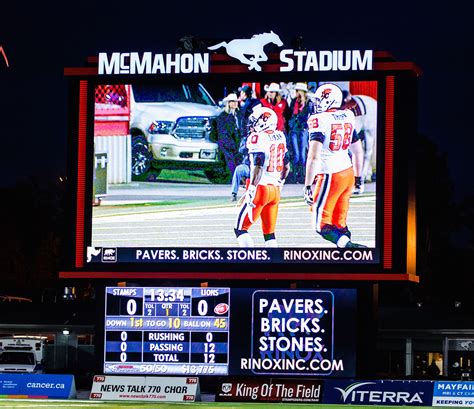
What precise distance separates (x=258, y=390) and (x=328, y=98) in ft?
23.8

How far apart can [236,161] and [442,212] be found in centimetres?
5450

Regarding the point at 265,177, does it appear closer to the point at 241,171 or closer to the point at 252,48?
the point at 241,171

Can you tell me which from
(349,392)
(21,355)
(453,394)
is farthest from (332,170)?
(21,355)

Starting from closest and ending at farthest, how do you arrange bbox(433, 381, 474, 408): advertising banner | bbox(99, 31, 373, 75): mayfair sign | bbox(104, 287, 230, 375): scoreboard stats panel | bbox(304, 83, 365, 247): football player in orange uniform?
1. bbox(433, 381, 474, 408): advertising banner
2. bbox(304, 83, 365, 247): football player in orange uniform
3. bbox(104, 287, 230, 375): scoreboard stats panel
4. bbox(99, 31, 373, 75): mayfair sign

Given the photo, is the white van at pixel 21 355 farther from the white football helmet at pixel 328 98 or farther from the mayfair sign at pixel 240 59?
the white football helmet at pixel 328 98

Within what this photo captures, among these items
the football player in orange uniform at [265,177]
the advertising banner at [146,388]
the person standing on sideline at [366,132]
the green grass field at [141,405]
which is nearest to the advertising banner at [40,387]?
the advertising banner at [146,388]

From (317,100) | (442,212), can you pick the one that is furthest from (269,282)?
(442,212)

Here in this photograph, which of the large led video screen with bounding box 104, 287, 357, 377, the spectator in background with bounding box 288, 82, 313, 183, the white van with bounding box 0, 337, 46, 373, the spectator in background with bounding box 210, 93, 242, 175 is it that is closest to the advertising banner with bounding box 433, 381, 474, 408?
the large led video screen with bounding box 104, 287, 357, 377

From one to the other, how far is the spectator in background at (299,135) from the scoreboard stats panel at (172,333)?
3.44 meters

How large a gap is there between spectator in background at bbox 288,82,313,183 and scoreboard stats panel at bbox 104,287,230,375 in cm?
344

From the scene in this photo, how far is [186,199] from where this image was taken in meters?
33.8

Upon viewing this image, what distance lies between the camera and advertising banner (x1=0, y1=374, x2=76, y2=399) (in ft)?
114

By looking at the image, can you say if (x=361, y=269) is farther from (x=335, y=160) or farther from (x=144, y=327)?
(x=144, y=327)

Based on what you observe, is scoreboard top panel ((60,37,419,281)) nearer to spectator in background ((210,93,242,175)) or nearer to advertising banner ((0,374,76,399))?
spectator in background ((210,93,242,175))
